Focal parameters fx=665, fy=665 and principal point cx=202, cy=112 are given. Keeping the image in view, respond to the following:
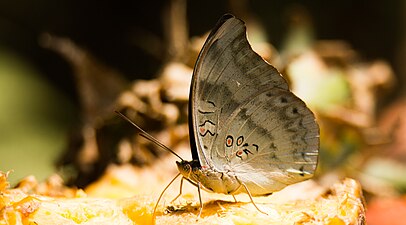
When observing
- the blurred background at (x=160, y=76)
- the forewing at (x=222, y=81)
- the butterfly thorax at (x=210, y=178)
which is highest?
the blurred background at (x=160, y=76)

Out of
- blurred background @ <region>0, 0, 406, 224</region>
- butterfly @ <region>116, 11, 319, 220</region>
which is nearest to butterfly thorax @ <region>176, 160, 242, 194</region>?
butterfly @ <region>116, 11, 319, 220</region>

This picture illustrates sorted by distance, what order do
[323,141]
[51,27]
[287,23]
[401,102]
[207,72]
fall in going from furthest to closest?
[401,102], [51,27], [287,23], [323,141], [207,72]

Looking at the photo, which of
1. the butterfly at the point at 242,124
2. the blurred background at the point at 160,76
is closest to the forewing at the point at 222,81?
the butterfly at the point at 242,124

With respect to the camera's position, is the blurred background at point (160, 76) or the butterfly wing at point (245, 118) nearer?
the butterfly wing at point (245, 118)

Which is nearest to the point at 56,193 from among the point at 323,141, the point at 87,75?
the point at 87,75

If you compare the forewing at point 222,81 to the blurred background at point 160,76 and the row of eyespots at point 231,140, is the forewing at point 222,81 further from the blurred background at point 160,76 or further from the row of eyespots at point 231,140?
the blurred background at point 160,76

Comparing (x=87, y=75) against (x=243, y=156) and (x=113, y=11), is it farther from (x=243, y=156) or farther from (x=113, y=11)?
(x=243, y=156)

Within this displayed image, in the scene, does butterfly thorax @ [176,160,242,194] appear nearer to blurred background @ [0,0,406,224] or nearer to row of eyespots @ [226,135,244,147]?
row of eyespots @ [226,135,244,147]

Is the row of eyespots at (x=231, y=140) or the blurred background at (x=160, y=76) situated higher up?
the blurred background at (x=160, y=76)
